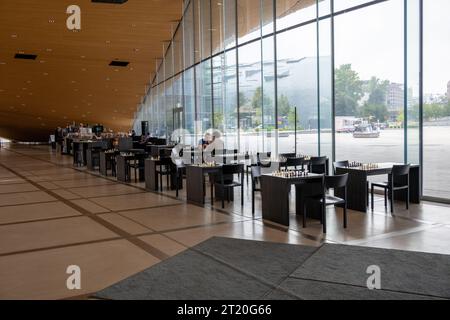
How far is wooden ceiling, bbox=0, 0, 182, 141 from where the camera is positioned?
16141mm

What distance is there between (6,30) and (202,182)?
14212mm

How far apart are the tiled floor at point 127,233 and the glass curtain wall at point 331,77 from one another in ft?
7.12

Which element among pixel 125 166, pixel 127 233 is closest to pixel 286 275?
pixel 127 233

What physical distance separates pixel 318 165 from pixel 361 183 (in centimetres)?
149

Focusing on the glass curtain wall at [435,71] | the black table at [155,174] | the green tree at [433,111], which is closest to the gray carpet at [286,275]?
the glass curtain wall at [435,71]

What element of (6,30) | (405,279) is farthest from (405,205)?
(6,30)

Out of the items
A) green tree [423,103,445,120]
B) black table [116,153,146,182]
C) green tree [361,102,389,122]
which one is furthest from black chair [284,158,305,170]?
black table [116,153,146,182]

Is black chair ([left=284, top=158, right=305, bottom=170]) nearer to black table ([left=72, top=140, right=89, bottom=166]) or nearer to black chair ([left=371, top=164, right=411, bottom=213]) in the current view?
black chair ([left=371, top=164, right=411, bottom=213])

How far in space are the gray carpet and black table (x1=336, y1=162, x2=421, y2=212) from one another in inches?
90.1

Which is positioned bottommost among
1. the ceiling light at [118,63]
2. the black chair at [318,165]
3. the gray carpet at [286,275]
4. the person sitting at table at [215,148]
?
the gray carpet at [286,275]

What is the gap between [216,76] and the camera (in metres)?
15.6

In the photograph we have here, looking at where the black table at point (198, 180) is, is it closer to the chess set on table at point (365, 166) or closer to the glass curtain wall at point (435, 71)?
the chess set on table at point (365, 166)

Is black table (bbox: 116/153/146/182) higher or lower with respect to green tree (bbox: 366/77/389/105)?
lower

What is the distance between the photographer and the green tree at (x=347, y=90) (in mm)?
10242
